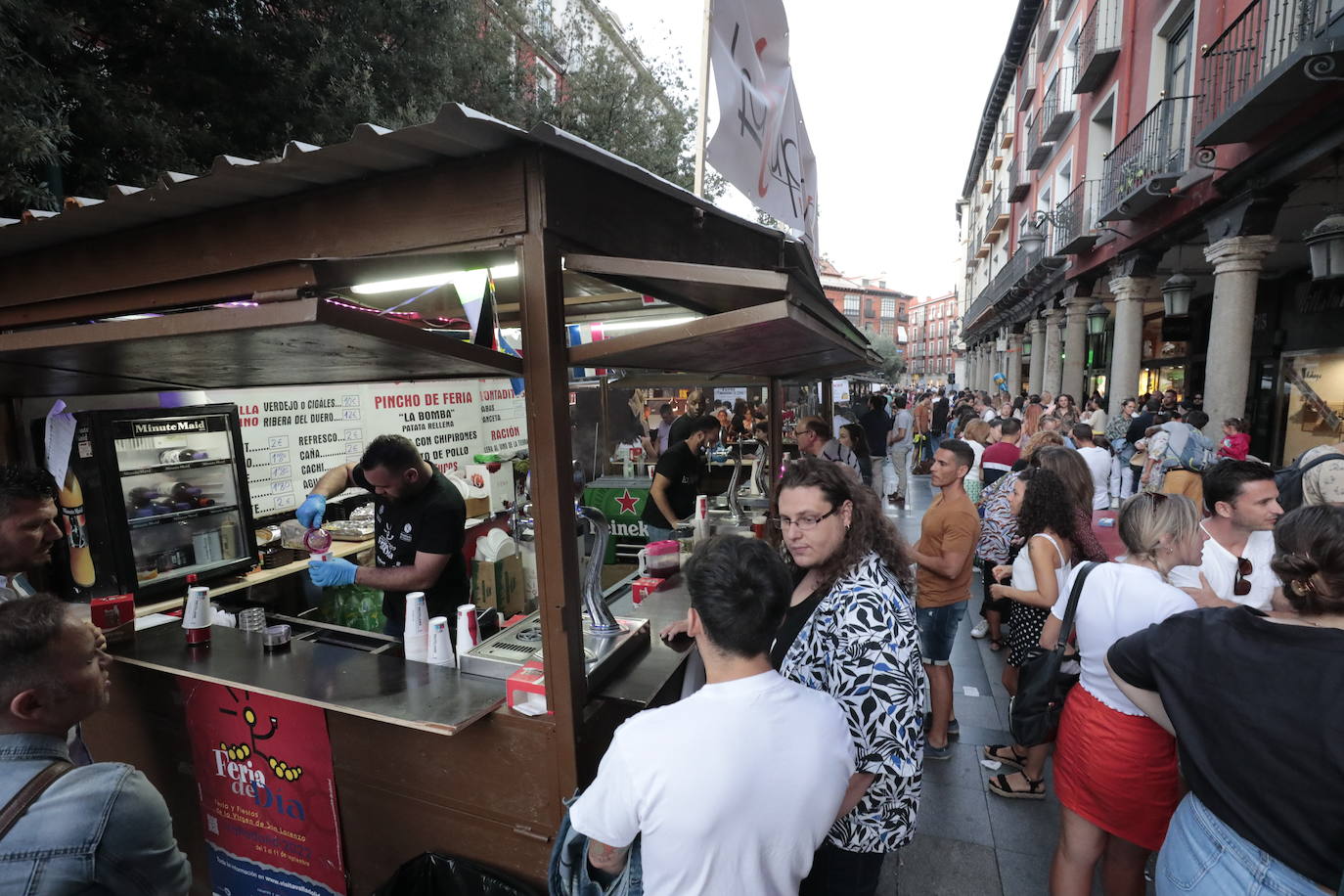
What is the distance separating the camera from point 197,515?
15.1 feet

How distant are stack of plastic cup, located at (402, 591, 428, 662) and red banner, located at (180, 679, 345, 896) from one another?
16.0 inches

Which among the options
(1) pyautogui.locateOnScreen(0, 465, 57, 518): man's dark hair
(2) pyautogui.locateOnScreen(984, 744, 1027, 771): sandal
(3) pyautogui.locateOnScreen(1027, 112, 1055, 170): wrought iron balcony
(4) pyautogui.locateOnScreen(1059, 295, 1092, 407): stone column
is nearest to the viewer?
(1) pyautogui.locateOnScreen(0, 465, 57, 518): man's dark hair

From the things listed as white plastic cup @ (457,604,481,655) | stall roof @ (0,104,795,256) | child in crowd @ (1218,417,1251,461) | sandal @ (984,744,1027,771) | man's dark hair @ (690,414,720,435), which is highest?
stall roof @ (0,104,795,256)

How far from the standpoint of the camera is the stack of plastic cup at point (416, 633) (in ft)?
8.65

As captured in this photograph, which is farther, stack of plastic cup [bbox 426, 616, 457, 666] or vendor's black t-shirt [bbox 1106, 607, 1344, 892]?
stack of plastic cup [bbox 426, 616, 457, 666]

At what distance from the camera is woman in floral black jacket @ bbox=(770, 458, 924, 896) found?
184 centimetres

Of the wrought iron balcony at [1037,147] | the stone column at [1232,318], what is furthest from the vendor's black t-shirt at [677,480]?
the wrought iron balcony at [1037,147]

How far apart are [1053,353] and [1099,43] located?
7.02m

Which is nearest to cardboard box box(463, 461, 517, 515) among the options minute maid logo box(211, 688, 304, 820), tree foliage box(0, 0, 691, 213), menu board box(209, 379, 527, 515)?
menu board box(209, 379, 527, 515)

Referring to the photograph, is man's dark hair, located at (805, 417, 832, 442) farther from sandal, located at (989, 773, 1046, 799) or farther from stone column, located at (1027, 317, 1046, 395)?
stone column, located at (1027, 317, 1046, 395)

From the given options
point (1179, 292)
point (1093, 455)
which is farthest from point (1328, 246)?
point (1179, 292)

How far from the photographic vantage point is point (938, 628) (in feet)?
12.6

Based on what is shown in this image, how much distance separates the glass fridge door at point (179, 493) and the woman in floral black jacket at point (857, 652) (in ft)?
14.1

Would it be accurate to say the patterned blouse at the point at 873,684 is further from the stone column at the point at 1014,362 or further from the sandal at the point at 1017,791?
the stone column at the point at 1014,362
